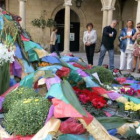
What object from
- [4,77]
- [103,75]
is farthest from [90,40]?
[4,77]

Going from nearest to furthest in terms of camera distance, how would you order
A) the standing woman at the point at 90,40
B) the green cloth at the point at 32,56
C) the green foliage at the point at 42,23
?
the green cloth at the point at 32,56 → the standing woman at the point at 90,40 → the green foliage at the point at 42,23

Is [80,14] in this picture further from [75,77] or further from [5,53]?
[5,53]

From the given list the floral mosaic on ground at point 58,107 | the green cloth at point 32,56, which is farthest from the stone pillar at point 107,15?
the floral mosaic on ground at point 58,107

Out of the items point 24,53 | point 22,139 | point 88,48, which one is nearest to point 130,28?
point 88,48

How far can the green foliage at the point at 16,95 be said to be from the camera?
341 cm

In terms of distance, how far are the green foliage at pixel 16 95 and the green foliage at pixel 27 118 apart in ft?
1.58

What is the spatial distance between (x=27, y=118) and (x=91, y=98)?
1365 millimetres

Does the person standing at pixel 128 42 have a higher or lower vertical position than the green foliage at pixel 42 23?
lower

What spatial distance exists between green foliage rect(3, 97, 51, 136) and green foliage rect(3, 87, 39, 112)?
1.58ft

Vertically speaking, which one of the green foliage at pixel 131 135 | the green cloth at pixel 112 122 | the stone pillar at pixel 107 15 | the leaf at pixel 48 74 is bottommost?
the green foliage at pixel 131 135

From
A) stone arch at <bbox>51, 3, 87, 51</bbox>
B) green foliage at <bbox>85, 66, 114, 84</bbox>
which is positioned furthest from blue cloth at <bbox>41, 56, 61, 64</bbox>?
stone arch at <bbox>51, 3, 87, 51</bbox>

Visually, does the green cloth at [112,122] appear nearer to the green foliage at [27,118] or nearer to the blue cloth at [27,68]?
the green foliage at [27,118]

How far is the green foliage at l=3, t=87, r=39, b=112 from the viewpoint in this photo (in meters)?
3.41

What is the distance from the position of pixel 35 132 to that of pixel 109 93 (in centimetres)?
172
